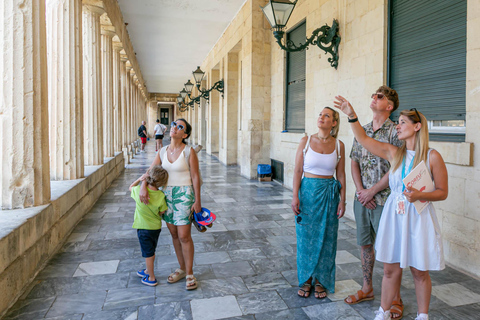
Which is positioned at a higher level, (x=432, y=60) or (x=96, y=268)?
(x=432, y=60)

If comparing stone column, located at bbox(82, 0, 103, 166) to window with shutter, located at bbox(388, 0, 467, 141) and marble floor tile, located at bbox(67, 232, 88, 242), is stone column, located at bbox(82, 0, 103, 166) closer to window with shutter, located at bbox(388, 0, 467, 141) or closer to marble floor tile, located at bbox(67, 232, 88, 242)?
marble floor tile, located at bbox(67, 232, 88, 242)

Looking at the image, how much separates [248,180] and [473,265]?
6.86 m

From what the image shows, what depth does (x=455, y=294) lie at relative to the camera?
123 inches

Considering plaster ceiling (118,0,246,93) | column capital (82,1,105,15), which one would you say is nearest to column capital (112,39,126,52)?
plaster ceiling (118,0,246,93)

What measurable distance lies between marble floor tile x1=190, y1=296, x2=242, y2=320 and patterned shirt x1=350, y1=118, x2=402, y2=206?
144cm

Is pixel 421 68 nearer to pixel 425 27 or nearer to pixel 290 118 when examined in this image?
pixel 425 27

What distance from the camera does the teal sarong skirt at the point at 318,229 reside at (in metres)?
3.04

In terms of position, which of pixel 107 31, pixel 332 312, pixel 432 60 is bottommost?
pixel 332 312

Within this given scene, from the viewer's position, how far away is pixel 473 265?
352cm

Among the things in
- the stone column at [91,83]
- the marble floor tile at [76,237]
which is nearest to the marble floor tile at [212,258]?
the marble floor tile at [76,237]

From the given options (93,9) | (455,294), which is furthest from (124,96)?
(455,294)

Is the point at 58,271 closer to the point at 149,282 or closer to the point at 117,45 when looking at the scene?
the point at 149,282

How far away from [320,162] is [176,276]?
5.61 feet

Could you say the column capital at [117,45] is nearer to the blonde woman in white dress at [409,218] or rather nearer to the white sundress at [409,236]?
the blonde woman in white dress at [409,218]
